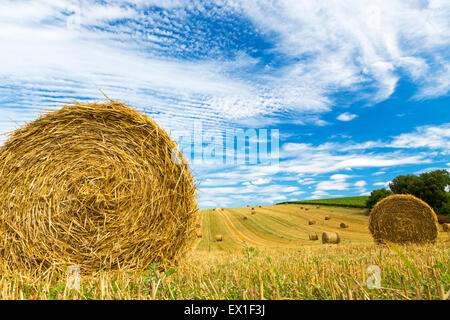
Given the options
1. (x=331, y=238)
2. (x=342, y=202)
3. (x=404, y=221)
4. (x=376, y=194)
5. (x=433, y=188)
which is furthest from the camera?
(x=342, y=202)

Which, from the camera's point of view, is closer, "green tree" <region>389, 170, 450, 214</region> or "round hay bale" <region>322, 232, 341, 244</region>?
"round hay bale" <region>322, 232, 341, 244</region>

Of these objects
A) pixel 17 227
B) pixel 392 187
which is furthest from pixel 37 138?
pixel 392 187

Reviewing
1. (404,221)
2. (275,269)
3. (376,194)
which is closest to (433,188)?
(376,194)

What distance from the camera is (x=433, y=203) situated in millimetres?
33156

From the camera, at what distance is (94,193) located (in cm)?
479

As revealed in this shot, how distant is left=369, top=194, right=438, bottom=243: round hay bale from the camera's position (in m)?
11.6

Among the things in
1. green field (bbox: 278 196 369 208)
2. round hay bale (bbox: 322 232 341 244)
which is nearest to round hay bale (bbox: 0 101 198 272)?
Result: round hay bale (bbox: 322 232 341 244)

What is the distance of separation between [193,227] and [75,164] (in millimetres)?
2109

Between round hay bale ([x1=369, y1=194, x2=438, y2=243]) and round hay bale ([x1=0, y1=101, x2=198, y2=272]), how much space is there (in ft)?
31.1

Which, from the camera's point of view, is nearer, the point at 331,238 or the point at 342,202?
the point at 331,238

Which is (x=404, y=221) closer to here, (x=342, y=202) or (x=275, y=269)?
(x=275, y=269)

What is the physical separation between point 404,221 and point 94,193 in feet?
37.3

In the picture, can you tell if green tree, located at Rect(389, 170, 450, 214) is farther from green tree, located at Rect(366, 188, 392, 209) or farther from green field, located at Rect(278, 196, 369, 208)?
green field, located at Rect(278, 196, 369, 208)
